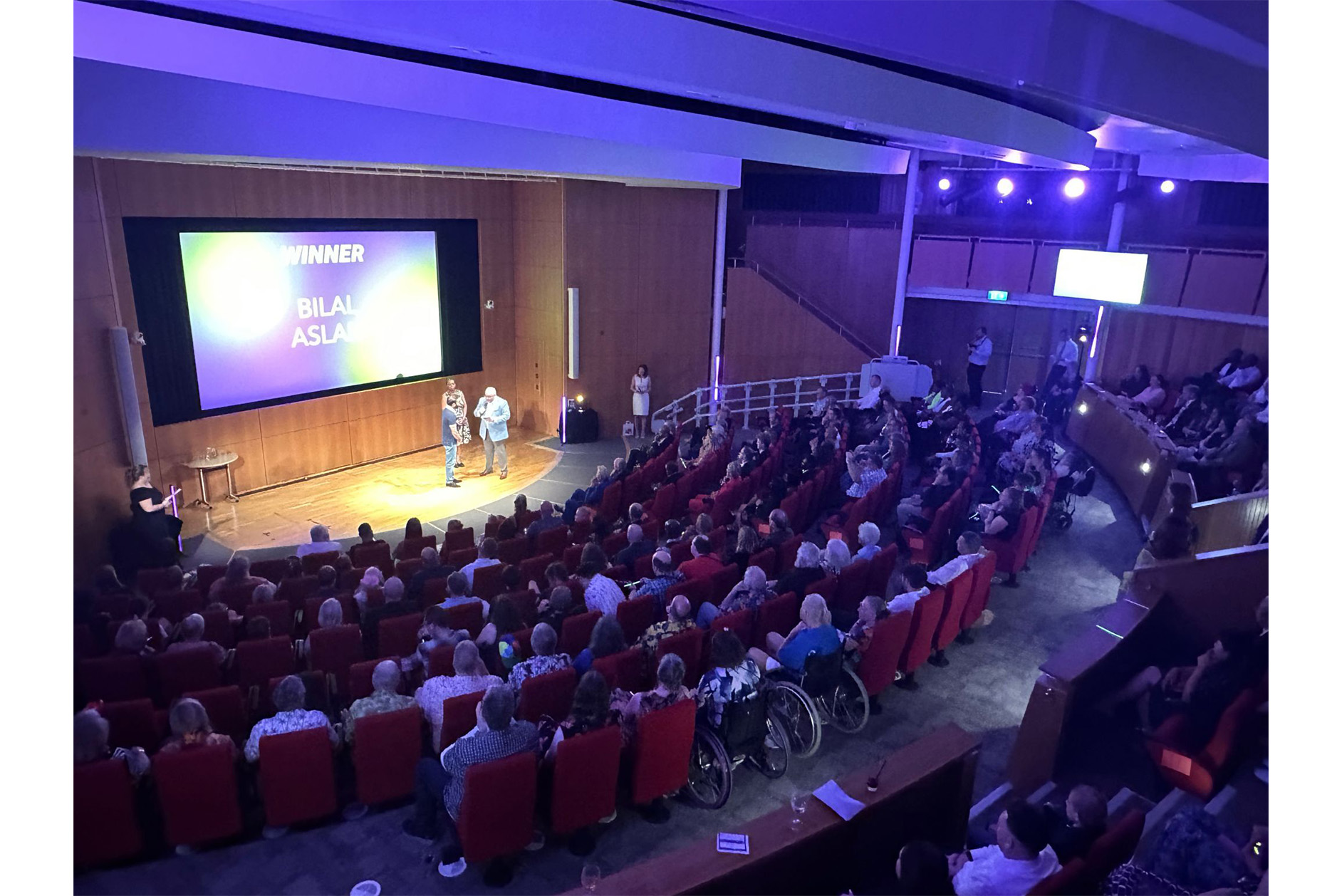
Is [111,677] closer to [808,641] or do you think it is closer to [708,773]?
[708,773]

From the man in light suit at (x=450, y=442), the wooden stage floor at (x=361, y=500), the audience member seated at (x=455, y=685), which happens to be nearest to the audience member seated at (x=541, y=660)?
the audience member seated at (x=455, y=685)

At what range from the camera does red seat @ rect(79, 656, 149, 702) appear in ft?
13.7

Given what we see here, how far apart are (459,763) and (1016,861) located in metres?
2.28

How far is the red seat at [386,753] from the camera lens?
3.68 metres

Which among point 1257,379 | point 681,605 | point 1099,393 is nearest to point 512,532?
point 681,605

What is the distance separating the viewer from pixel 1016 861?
278 centimetres

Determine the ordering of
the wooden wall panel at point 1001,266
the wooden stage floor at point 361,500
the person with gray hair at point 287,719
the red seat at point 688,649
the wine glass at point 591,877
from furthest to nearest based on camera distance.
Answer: the wooden wall panel at point 1001,266 < the wooden stage floor at point 361,500 < the red seat at point 688,649 < the person with gray hair at point 287,719 < the wine glass at point 591,877

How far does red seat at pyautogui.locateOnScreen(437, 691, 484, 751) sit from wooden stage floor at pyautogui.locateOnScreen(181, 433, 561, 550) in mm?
5298

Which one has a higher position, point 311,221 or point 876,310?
point 311,221

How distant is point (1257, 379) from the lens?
30.0ft

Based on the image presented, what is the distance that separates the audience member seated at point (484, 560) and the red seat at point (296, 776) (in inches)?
72.8

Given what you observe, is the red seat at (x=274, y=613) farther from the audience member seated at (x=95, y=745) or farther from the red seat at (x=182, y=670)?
the audience member seated at (x=95, y=745)
